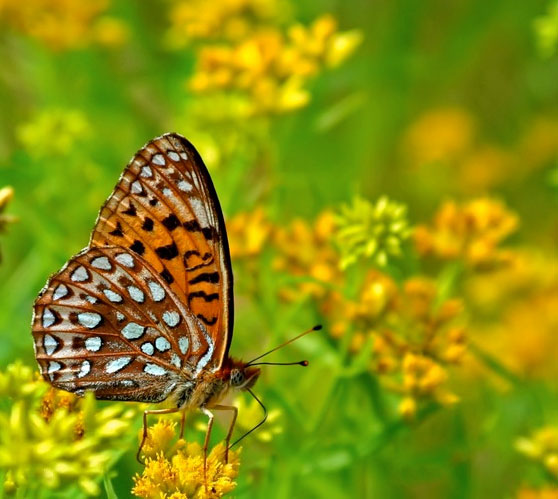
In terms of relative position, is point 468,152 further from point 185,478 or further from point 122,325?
point 185,478

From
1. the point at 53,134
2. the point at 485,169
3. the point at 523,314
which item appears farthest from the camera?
the point at 485,169

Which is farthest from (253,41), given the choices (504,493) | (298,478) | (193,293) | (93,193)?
(504,493)

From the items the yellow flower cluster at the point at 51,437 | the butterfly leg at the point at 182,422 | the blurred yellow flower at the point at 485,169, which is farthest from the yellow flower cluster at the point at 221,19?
the yellow flower cluster at the point at 51,437

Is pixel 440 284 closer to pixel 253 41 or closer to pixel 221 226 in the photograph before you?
pixel 221 226

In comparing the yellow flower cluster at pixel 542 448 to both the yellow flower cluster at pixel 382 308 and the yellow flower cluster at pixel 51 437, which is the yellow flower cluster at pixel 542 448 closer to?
the yellow flower cluster at pixel 382 308

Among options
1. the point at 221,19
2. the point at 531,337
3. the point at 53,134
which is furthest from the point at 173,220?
the point at 531,337

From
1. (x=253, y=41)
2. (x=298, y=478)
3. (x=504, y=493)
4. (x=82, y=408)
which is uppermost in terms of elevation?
(x=253, y=41)
